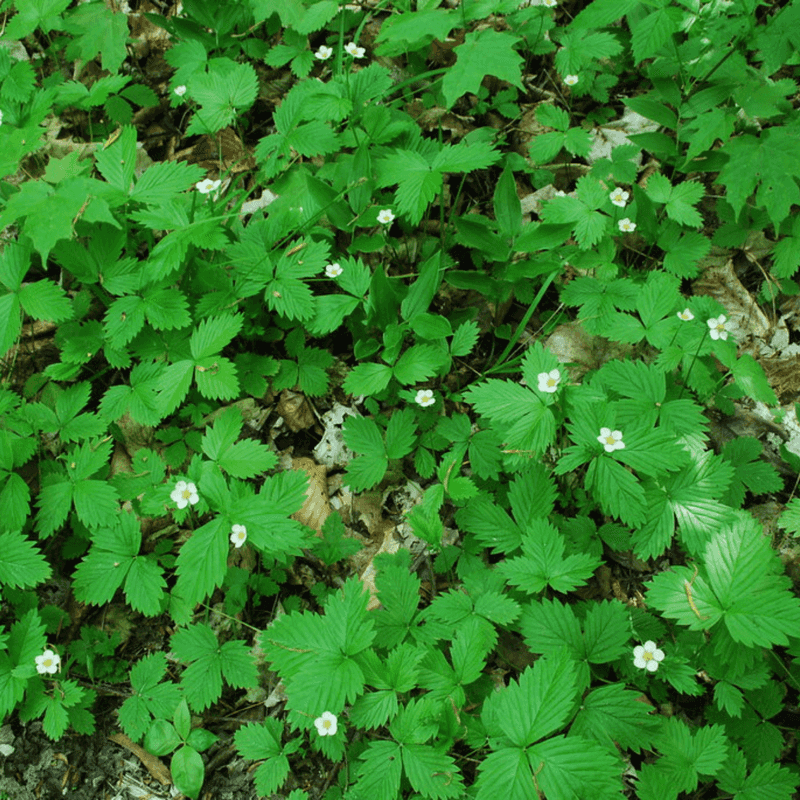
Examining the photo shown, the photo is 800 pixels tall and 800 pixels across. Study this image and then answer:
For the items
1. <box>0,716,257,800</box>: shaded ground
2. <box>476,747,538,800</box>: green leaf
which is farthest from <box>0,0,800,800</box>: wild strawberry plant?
<box>0,716,257,800</box>: shaded ground

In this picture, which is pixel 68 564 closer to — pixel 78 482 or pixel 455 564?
pixel 78 482

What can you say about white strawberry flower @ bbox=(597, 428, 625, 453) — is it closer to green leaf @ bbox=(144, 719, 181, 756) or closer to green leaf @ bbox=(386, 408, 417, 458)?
green leaf @ bbox=(386, 408, 417, 458)

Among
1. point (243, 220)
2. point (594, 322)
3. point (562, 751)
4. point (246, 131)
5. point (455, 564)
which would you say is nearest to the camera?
point (562, 751)

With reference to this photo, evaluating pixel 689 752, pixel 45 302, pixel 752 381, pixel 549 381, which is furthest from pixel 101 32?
pixel 689 752

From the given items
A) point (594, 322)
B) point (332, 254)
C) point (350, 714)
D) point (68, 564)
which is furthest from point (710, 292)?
point (68, 564)

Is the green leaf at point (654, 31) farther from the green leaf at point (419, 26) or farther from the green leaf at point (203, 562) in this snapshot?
the green leaf at point (203, 562)
